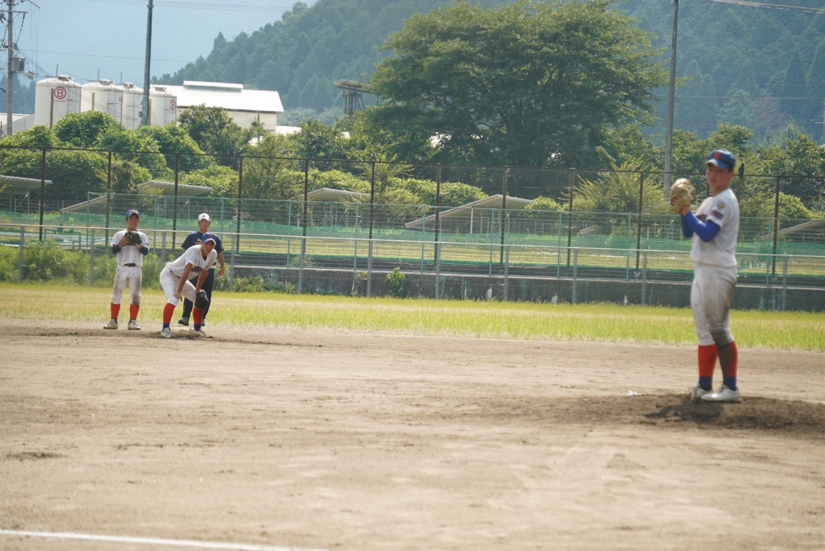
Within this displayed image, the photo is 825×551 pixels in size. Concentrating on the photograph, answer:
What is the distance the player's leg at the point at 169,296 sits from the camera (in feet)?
48.7

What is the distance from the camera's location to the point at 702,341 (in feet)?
29.7

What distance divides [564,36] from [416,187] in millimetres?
23834

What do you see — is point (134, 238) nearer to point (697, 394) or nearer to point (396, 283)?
point (697, 394)

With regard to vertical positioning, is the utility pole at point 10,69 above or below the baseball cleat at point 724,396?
above

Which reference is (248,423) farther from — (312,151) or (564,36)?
(312,151)

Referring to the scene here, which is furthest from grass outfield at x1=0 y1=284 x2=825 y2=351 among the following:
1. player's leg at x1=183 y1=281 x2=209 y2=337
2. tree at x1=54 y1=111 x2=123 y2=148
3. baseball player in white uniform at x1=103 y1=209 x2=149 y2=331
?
tree at x1=54 y1=111 x2=123 y2=148

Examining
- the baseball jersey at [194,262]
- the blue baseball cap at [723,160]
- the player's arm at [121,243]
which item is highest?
the blue baseball cap at [723,160]

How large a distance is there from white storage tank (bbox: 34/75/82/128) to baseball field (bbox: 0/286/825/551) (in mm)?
99031

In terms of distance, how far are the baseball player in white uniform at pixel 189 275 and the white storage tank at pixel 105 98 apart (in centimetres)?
10286

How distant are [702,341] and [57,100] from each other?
105627mm

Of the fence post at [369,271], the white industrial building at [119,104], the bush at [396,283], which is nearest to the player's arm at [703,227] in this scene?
the fence post at [369,271]

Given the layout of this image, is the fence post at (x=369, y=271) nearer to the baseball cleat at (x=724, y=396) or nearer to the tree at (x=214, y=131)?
the baseball cleat at (x=724, y=396)

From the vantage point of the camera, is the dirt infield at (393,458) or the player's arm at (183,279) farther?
the player's arm at (183,279)

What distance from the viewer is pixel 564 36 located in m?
64.4
